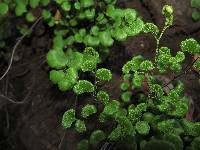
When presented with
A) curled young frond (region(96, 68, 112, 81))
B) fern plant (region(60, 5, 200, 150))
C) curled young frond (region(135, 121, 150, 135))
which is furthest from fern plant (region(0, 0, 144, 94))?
curled young frond (region(135, 121, 150, 135))

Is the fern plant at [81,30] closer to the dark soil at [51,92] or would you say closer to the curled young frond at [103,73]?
the curled young frond at [103,73]

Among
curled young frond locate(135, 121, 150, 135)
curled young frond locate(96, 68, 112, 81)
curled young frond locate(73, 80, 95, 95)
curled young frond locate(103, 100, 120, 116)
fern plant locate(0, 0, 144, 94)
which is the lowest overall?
curled young frond locate(135, 121, 150, 135)

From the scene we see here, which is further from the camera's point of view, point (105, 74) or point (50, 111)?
point (50, 111)

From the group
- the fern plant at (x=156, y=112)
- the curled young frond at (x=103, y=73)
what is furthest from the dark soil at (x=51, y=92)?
the curled young frond at (x=103, y=73)

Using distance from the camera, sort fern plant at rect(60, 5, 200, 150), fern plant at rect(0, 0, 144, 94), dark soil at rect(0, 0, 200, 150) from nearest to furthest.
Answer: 1. fern plant at rect(60, 5, 200, 150)
2. fern plant at rect(0, 0, 144, 94)
3. dark soil at rect(0, 0, 200, 150)

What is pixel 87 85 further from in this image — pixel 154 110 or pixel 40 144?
pixel 40 144

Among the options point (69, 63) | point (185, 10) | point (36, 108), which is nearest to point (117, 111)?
point (69, 63)

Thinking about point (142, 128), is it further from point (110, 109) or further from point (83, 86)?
point (83, 86)

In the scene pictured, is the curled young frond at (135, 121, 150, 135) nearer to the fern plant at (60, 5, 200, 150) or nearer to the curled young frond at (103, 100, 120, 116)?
the fern plant at (60, 5, 200, 150)
